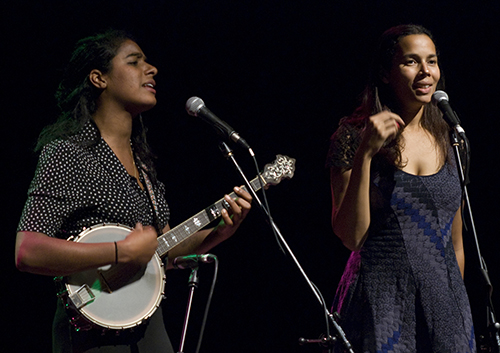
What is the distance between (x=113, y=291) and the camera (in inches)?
85.9

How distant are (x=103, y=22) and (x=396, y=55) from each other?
211cm

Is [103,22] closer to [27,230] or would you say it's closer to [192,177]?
[192,177]

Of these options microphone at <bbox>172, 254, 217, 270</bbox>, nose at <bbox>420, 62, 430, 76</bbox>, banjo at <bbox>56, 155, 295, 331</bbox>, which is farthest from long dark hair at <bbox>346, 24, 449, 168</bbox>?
microphone at <bbox>172, 254, 217, 270</bbox>

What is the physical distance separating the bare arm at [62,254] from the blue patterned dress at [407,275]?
3.07ft

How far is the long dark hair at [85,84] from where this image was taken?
250cm

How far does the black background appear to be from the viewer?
3.75 metres

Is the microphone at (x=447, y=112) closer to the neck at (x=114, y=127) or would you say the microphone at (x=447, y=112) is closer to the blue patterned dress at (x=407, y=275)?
the blue patterned dress at (x=407, y=275)

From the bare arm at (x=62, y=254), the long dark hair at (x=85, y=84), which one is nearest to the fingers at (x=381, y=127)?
the bare arm at (x=62, y=254)

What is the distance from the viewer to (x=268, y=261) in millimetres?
3838

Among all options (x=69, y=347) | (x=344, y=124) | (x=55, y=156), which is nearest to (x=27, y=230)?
(x=55, y=156)

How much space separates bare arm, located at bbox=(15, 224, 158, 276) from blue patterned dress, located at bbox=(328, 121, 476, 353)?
935 millimetres

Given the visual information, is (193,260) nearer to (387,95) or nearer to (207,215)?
(207,215)

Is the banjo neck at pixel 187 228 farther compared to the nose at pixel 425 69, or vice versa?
the banjo neck at pixel 187 228

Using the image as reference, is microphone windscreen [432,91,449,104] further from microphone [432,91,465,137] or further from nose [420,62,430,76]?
nose [420,62,430,76]
